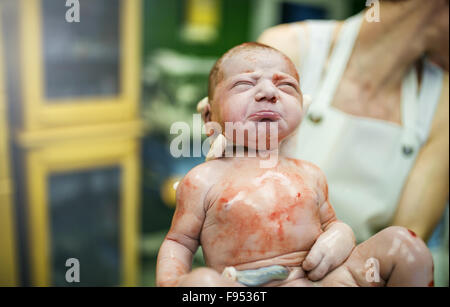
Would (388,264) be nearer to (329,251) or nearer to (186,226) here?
(329,251)

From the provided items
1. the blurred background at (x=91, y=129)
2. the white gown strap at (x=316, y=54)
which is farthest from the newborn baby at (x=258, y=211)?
the blurred background at (x=91, y=129)

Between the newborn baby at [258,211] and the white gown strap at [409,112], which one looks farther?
the white gown strap at [409,112]

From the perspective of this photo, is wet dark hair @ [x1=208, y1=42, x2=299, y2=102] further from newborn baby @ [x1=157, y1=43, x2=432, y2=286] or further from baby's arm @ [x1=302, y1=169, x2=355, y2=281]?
baby's arm @ [x1=302, y1=169, x2=355, y2=281]

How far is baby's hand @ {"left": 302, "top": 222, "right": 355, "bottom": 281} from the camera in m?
0.52

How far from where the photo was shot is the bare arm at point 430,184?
0.79 metres

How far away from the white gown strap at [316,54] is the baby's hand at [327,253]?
0.30 meters

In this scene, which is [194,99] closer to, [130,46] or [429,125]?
[130,46]

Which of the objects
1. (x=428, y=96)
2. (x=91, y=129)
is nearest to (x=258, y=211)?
(x=428, y=96)

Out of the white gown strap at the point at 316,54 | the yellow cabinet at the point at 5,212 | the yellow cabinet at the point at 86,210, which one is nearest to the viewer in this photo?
the white gown strap at the point at 316,54

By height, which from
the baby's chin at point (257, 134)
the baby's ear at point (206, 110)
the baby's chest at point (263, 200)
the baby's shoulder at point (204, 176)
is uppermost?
the baby's ear at point (206, 110)

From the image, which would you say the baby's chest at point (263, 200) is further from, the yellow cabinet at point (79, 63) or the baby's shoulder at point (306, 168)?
the yellow cabinet at point (79, 63)

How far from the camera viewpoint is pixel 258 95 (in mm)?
511

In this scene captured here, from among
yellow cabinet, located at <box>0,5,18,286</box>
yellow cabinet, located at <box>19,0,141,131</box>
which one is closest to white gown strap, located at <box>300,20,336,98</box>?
yellow cabinet, located at <box>19,0,141,131</box>

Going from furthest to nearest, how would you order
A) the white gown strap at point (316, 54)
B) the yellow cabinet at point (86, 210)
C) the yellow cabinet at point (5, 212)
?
the yellow cabinet at point (86, 210)
the yellow cabinet at point (5, 212)
the white gown strap at point (316, 54)
